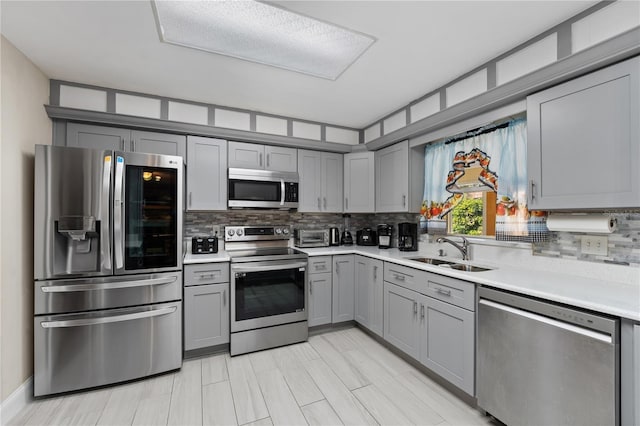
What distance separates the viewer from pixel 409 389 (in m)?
2.15

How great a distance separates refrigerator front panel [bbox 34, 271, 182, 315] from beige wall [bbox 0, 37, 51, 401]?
13cm

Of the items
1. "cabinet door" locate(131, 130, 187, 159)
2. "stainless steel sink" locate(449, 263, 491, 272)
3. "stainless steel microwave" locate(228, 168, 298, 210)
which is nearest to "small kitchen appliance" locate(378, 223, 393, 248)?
"stainless steel sink" locate(449, 263, 491, 272)

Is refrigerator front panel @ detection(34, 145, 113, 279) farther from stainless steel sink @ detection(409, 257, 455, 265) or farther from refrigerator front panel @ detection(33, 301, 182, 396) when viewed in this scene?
stainless steel sink @ detection(409, 257, 455, 265)

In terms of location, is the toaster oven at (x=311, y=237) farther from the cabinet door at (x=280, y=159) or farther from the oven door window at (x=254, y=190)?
the cabinet door at (x=280, y=159)

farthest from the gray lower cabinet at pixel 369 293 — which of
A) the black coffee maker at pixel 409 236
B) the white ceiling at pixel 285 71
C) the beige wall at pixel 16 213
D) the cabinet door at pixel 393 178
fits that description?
the beige wall at pixel 16 213

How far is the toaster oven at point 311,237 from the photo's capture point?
351 cm

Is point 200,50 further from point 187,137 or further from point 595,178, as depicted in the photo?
point 595,178

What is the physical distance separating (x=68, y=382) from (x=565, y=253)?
3694 millimetres

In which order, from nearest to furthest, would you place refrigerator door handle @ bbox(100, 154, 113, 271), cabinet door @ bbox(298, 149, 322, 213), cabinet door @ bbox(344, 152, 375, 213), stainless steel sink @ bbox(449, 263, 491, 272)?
1. refrigerator door handle @ bbox(100, 154, 113, 271)
2. stainless steel sink @ bbox(449, 263, 491, 272)
3. cabinet door @ bbox(298, 149, 322, 213)
4. cabinet door @ bbox(344, 152, 375, 213)

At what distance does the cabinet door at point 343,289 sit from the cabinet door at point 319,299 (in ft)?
0.24

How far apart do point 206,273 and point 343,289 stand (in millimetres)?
1512

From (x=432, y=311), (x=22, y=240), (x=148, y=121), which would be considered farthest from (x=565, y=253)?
(x=22, y=240)

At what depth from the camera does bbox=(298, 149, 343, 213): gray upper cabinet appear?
3.48 m

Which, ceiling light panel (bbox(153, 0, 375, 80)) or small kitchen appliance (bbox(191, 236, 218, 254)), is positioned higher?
ceiling light panel (bbox(153, 0, 375, 80))
